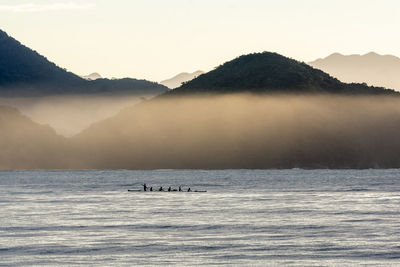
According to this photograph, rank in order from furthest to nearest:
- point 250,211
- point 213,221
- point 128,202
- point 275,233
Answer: point 128,202
point 250,211
point 213,221
point 275,233

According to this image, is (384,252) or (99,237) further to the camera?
(99,237)

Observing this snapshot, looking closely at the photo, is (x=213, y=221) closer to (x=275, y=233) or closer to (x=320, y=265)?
(x=275, y=233)

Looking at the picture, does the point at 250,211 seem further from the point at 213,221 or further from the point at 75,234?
the point at 75,234

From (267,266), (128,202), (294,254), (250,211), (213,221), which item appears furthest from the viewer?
(128,202)

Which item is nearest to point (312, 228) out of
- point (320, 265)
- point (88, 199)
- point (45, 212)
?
point (320, 265)

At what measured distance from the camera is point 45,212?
375ft

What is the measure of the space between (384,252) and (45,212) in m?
53.5

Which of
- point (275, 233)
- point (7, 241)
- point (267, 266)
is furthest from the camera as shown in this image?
point (275, 233)

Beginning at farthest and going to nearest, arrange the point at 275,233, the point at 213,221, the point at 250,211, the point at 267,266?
1. the point at 250,211
2. the point at 213,221
3. the point at 275,233
4. the point at 267,266

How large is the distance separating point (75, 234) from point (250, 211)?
33417 millimetres

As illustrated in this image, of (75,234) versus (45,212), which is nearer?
(75,234)

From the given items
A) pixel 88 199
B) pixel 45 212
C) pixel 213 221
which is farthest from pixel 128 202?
pixel 213 221

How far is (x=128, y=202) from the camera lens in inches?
5492

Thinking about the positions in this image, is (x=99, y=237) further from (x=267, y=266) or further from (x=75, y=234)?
(x=267, y=266)
